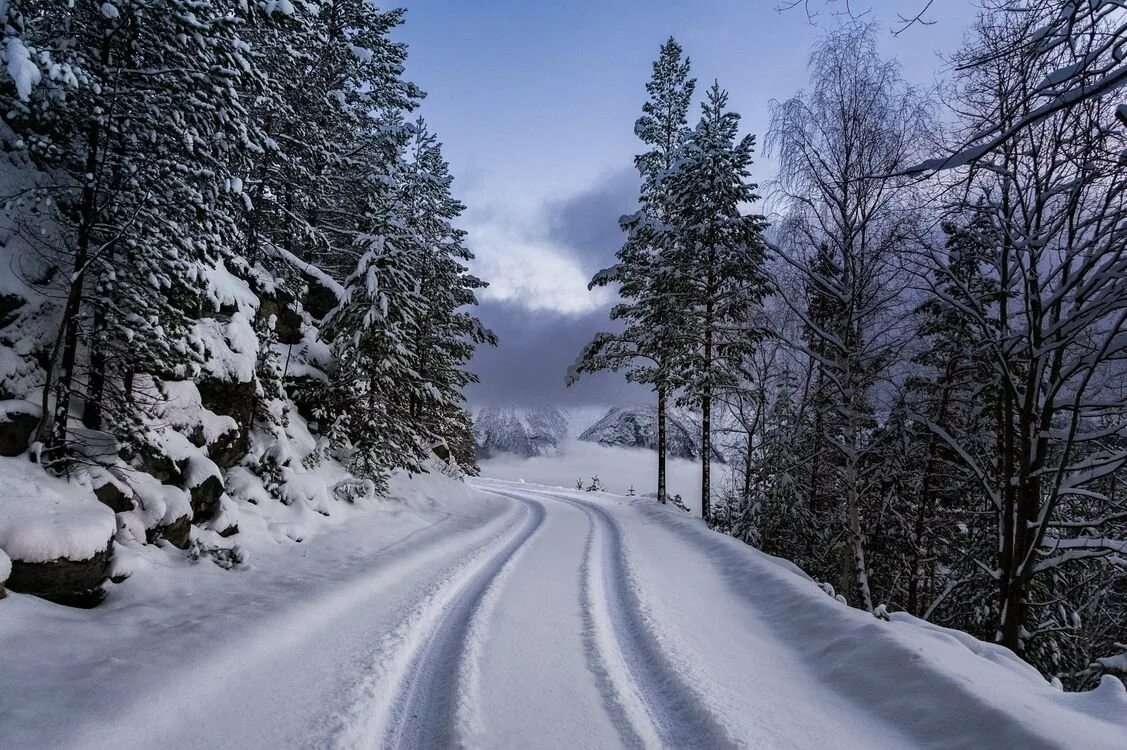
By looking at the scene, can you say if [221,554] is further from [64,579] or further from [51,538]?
[51,538]

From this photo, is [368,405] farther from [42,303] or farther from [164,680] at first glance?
[164,680]

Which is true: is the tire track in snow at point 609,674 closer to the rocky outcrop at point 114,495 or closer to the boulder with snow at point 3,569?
the boulder with snow at point 3,569

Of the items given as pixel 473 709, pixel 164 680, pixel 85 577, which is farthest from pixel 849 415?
pixel 85 577

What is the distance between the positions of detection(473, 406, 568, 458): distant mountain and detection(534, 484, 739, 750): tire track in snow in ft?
424

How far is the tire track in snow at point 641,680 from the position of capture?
373 centimetres

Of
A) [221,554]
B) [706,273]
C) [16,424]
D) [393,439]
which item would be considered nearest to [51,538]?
[16,424]

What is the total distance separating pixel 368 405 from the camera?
1506 centimetres

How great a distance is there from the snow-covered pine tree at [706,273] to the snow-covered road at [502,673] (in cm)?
1068

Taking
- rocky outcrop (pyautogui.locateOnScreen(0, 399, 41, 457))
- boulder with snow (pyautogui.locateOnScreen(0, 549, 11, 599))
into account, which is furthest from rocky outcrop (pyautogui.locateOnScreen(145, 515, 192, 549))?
boulder with snow (pyautogui.locateOnScreen(0, 549, 11, 599))

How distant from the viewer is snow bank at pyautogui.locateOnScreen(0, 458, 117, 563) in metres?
5.12

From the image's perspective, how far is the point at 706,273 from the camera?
18391 millimetres

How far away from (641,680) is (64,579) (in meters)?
6.22

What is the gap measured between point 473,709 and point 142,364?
23.3ft

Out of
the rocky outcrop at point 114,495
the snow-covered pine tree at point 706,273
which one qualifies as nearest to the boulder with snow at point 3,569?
the rocky outcrop at point 114,495
